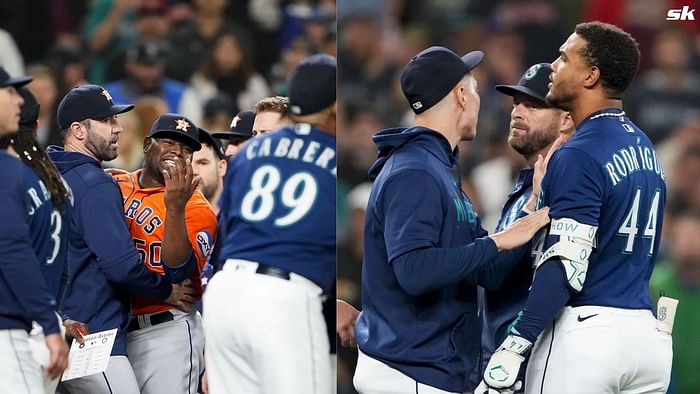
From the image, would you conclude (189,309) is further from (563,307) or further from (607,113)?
(607,113)

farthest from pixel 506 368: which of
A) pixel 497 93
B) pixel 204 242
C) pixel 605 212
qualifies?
pixel 497 93

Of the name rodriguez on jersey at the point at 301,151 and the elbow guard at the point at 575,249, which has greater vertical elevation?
the name rodriguez on jersey at the point at 301,151

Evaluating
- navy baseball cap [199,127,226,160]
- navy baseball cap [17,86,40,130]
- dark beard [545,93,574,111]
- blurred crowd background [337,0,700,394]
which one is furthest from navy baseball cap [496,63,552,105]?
navy baseball cap [17,86,40,130]

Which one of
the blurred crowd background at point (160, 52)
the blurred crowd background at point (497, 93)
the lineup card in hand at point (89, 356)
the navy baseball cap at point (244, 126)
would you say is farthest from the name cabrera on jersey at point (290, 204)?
the blurred crowd background at point (160, 52)

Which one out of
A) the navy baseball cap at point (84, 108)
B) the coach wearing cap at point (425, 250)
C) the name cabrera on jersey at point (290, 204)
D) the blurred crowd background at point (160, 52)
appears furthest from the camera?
the blurred crowd background at point (160, 52)

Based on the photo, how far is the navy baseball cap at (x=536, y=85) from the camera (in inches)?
129

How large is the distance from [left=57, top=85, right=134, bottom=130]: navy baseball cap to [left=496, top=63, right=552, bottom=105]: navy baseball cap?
1.41 meters

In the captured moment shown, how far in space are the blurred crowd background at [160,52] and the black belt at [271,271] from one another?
120 inches

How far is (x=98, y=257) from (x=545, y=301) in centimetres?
153

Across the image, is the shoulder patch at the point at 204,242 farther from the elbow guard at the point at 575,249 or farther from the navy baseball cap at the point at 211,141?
the elbow guard at the point at 575,249

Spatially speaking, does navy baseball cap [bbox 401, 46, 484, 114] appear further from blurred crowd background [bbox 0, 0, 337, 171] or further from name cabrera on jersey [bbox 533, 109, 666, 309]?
blurred crowd background [bbox 0, 0, 337, 171]

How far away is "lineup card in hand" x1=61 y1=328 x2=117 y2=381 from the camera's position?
9.90ft

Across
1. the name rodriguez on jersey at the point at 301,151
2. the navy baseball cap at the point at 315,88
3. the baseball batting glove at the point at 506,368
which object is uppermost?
the navy baseball cap at the point at 315,88

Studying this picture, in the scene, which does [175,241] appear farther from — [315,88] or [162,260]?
[315,88]
